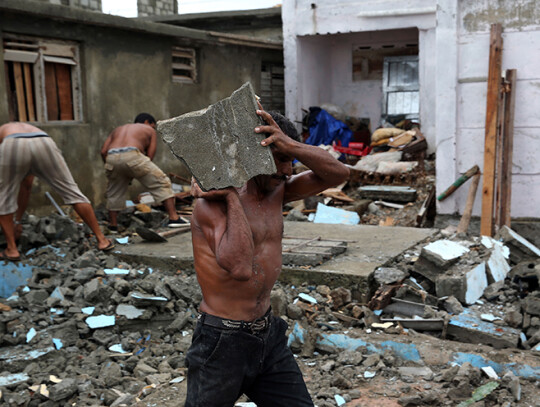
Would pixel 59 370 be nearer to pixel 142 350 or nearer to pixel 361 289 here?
pixel 142 350

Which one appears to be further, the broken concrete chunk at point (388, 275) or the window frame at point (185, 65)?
the window frame at point (185, 65)

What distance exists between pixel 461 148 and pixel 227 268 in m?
6.71

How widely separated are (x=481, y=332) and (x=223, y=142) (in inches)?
135

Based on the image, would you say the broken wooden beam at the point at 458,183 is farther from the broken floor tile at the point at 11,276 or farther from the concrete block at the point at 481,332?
the broken floor tile at the point at 11,276

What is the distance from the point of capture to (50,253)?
6.85 metres

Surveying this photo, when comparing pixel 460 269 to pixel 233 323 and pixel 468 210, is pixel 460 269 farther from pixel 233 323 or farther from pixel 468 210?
pixel 233 323

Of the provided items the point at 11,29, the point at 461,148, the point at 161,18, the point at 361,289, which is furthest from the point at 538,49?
the point at 161,18

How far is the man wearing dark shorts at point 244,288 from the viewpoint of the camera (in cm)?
249

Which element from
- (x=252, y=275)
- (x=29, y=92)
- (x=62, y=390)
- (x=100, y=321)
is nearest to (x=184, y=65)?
(x=29, y=92)

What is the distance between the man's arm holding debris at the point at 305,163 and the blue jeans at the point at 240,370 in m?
0.66

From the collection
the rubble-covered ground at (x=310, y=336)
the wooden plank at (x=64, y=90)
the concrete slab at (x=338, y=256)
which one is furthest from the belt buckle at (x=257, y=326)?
the wooden plank at (x=64, y=90)

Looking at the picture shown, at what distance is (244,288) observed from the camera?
262 cm

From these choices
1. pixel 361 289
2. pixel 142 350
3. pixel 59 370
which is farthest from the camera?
pixel 361 289

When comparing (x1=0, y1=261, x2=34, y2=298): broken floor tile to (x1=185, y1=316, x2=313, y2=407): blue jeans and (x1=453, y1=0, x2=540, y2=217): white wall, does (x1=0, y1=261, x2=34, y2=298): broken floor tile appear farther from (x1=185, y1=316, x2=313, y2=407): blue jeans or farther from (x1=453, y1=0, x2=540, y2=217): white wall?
(x1=453, y1=0, x2=540, y2=217): white wall
